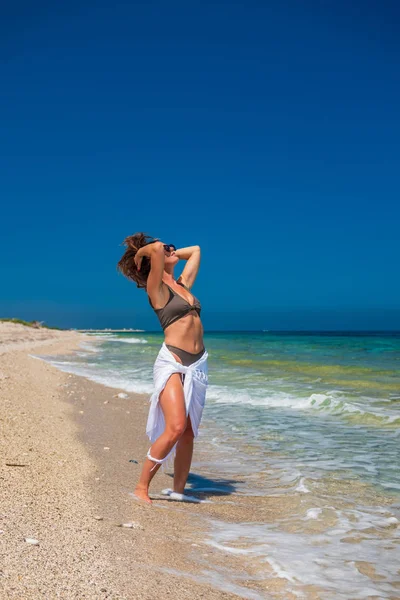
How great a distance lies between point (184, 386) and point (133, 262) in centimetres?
126

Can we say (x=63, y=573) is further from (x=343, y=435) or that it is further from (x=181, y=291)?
(x=343, y=435)

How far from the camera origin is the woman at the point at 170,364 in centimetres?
489

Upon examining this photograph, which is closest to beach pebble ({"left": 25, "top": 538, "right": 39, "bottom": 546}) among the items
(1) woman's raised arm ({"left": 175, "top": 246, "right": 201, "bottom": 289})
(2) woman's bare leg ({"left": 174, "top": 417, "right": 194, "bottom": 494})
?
(2) woman's bare leg ({"left": 174, "top": 417, "right": 194, "bottom": 494})

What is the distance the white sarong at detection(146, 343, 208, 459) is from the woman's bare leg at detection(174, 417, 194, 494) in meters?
0.11

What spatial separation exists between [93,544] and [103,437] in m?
4.30

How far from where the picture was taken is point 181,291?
5230 mm

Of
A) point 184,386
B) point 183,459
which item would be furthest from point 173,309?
point 183,459

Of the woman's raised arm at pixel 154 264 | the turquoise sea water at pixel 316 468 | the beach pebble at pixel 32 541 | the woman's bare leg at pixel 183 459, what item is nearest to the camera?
the beach pebble at pixel 32 541

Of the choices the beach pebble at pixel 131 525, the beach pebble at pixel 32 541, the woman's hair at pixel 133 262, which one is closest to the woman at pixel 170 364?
the woman's hair at pixel 133 262

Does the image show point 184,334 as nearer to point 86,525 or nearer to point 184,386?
point 184,386

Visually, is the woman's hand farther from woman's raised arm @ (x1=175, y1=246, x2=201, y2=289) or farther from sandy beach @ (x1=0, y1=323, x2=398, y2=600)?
sandy beach @ (x1=0, y1=323, x2=398, y2=600)

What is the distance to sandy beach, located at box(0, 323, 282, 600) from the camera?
9.22 feet

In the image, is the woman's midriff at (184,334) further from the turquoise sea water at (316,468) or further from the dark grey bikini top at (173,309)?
the turquoise sea water at (316,468)

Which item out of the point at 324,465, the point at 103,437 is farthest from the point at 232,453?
the point at 103,437
